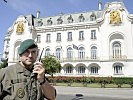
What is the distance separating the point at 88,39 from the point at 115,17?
7.33 metres

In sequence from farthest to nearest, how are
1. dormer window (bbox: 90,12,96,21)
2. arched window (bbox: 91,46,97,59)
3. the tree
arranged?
dormer window (bbox: 90,12,96,21), arched window (bbox: 91,46,97,59), the tree

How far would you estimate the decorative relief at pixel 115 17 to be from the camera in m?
45.6

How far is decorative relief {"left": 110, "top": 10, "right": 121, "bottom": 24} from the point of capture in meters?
45.6

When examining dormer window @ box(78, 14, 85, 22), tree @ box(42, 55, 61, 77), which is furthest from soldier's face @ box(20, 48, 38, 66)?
dormer window @ box(78, 14, 85, 22)

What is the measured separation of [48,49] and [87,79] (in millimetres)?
21725

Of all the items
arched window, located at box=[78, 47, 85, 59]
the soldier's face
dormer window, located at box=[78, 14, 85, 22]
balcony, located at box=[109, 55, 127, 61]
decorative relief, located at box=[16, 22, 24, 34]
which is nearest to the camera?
the soldier's face

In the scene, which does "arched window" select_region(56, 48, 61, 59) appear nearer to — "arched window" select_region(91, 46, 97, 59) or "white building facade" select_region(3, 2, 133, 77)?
"white building facade" select_region(3, 2, 133, 77)

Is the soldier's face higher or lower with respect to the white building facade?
lower

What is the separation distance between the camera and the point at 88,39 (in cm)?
4928

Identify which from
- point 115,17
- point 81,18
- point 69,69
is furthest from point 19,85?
point 81,18

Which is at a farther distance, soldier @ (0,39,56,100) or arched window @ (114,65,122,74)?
arched window @ (114,65,122,74)

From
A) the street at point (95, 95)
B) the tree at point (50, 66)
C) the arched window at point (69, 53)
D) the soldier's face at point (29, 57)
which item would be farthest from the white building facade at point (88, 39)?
the soldier's face at point (29, 57)

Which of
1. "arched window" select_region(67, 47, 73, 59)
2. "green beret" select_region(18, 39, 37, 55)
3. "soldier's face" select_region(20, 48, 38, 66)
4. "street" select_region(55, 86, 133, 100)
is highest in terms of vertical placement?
"arched window" select_region(67, 47, 73, 59)

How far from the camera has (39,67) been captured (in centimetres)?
239
